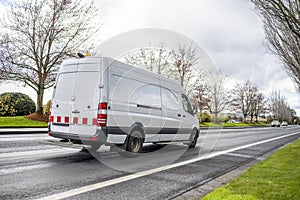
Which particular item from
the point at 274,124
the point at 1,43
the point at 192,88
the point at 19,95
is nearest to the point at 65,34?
the point at 1,43

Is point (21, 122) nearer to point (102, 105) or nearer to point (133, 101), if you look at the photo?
point (133, 101)

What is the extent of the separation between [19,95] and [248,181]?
2312 cm

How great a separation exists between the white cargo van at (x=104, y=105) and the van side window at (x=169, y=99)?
1.47 feet

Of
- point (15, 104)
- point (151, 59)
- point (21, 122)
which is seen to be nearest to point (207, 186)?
point (21, 122)

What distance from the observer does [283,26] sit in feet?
37.9

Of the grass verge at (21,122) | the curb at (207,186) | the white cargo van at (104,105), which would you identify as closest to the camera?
the curb at (207,186)

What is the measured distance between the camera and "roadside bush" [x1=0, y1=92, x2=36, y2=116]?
898 inches

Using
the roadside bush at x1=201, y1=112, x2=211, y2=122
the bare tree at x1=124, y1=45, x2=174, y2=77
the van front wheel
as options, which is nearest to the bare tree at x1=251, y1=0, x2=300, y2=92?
the van front wheel

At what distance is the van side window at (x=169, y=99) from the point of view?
341 inches

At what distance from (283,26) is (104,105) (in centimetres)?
942

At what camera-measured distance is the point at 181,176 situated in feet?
18.7

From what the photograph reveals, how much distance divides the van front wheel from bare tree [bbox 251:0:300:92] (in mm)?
5708

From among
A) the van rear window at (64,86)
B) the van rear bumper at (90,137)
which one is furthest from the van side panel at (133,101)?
the van rear window at (64,86)

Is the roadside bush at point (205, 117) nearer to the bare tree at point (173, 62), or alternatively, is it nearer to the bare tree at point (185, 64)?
the bare tree at point (173, 62)
